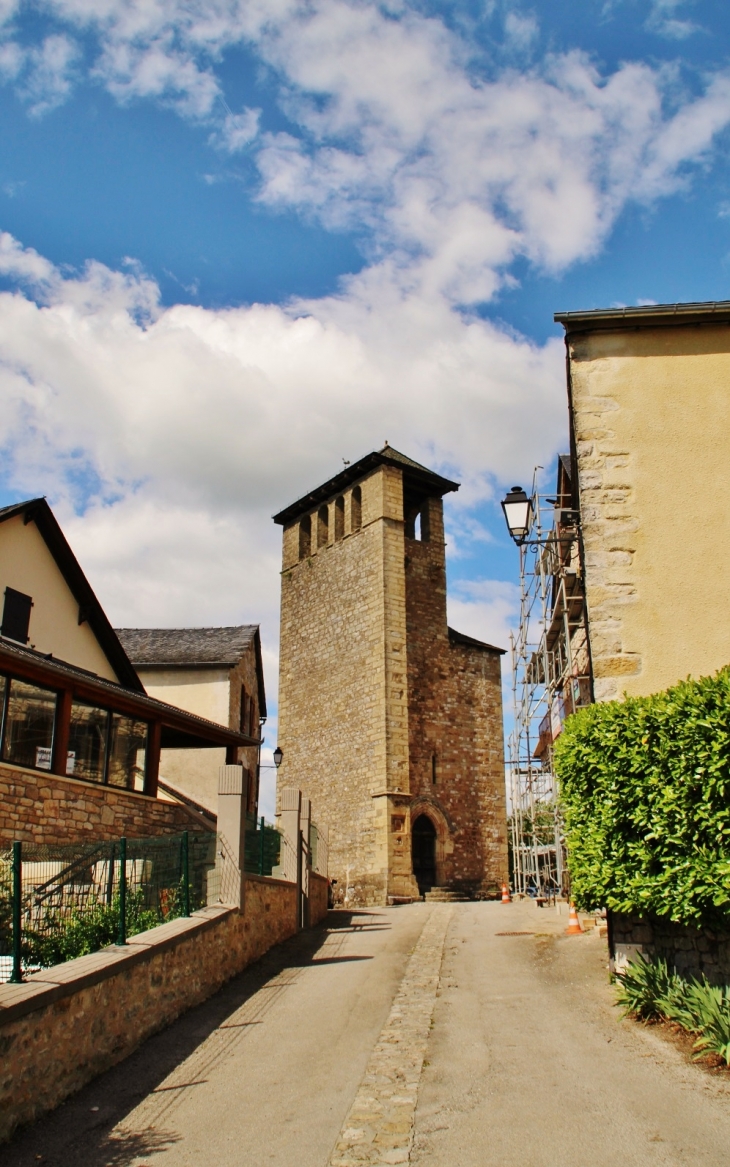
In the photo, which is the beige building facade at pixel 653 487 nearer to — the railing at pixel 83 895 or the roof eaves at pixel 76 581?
the railing at pixel 83 895

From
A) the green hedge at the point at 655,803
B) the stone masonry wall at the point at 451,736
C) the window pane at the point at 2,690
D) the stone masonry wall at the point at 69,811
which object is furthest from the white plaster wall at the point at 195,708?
the green hedge at the point at 655,803

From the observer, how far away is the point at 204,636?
82.5 ft

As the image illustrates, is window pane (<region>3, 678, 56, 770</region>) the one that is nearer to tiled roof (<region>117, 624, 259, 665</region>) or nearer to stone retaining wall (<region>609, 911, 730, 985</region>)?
stone retaining wall (<region>609, 911, 730, 985</region>)

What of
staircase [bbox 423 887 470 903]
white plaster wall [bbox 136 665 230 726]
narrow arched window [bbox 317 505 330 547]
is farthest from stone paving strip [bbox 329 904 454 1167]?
narrow arched window [bbox 317 505 330 547]

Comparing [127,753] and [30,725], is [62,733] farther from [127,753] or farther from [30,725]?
[127,753]

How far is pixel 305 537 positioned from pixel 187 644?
755 cm

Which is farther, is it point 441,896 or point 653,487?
point 441,896

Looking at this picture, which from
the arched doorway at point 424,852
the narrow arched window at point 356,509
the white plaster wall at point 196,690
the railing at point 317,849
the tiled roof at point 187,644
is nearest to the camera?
the railing at point 317,849

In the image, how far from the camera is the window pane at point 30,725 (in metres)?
12.1

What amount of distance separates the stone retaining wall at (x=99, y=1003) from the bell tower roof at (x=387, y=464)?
59.4 feet

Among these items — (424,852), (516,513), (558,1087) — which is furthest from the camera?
(424,852)

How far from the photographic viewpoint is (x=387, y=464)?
2653 centimetres

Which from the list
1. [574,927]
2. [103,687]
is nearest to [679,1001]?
[574,927]

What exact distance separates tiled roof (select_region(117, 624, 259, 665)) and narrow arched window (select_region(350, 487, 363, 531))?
445 centimetres
